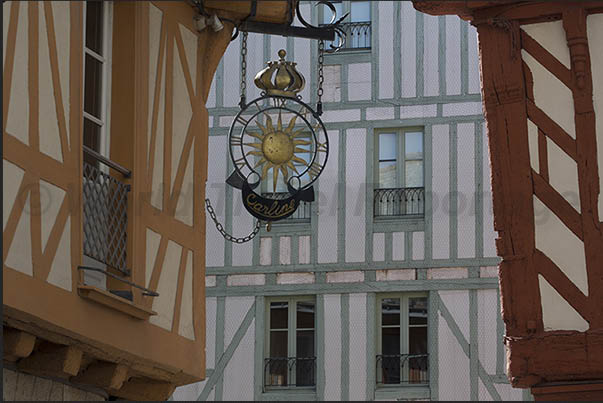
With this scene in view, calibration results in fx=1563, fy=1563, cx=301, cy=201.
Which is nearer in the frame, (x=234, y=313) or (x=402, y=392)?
(x=402, y=392)

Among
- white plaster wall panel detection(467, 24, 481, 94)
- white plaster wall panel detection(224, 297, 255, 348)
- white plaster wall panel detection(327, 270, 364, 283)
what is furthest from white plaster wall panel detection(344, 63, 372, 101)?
white plaster wall panel detection(224, 297, 255, 348)

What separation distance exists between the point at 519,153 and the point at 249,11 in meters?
2.33

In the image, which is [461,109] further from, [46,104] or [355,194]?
[46,104]

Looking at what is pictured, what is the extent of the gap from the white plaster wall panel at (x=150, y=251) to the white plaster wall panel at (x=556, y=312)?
2210 millimetres

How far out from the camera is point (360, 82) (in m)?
18.7

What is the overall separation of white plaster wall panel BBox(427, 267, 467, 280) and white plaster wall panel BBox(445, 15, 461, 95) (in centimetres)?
213

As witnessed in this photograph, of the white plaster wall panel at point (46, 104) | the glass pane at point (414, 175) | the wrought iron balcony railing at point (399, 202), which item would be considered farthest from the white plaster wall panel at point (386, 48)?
the white plaster wall panel at point (46, 104)

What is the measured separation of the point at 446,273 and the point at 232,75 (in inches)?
147

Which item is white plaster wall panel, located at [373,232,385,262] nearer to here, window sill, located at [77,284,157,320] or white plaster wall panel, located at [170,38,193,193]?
white plaster wall panel, located at [170,38,193,193]

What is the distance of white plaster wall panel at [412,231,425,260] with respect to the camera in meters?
17.9

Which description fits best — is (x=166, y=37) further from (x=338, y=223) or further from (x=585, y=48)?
(x=338, y=223)

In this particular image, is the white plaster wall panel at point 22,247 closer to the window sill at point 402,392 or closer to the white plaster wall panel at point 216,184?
the window sill at point 402,392

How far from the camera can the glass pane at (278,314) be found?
18188mm

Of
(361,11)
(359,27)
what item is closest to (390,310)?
(359,27)
